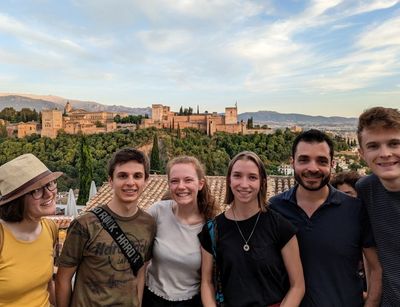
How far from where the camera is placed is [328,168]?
238 cm

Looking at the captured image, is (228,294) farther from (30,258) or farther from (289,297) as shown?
(30,258)

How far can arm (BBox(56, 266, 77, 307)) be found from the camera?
2.32 metres

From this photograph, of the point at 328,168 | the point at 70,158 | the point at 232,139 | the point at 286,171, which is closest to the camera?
the point at 328,168

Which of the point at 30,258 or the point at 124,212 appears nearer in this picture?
the point at 30,258

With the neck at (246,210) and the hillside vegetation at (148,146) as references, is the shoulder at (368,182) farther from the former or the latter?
the hillside vegetation at (148,146)

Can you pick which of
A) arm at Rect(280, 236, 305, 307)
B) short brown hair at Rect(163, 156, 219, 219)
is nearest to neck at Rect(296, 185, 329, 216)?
arm at Rect(280, 236, 305, 307)

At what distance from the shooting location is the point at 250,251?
7.47 ft

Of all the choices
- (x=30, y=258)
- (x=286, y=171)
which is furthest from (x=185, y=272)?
(x=286, y=171)

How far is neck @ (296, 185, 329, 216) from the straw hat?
5.26 feet

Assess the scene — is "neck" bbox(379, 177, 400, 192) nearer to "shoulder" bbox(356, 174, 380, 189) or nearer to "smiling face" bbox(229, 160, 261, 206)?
"shoulder" bbox(356, 174, 380, 189)

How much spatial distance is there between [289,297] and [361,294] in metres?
0.47

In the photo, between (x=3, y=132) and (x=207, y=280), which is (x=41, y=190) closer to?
(x=207, y=280)

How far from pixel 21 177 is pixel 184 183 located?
101 cm

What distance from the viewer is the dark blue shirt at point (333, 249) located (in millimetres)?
2264
